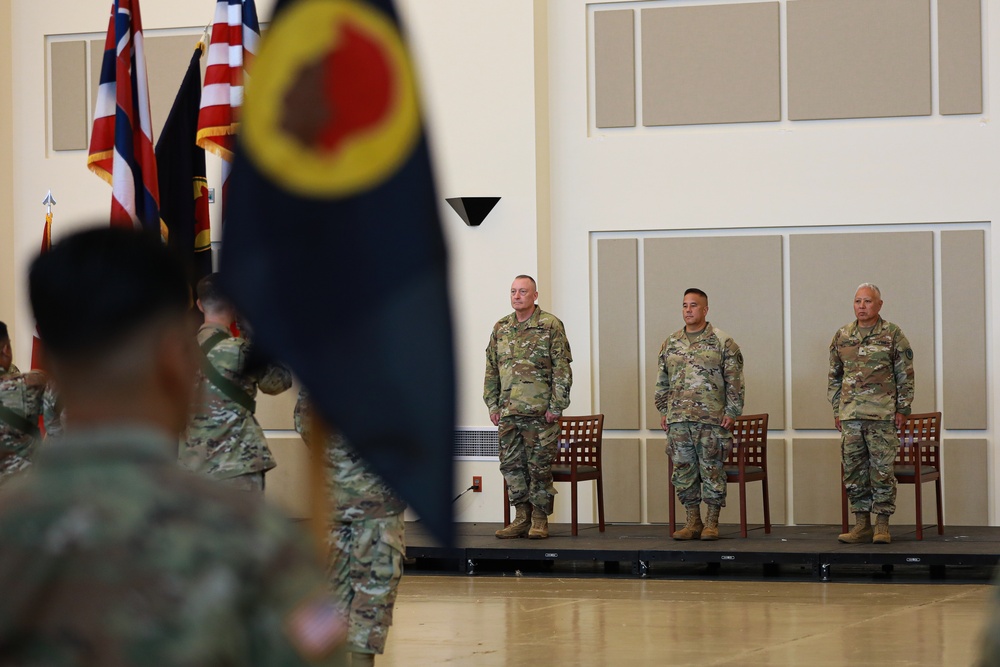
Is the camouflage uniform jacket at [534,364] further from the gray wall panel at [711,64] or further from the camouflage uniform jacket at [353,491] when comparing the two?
the camouflage uniform jacket at [353,491]

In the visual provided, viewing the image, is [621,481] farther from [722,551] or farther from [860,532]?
[860,532]

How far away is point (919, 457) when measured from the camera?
859cm

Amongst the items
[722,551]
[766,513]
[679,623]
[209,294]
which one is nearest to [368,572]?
[209,294]

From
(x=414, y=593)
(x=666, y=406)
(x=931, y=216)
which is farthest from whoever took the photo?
(x=931, y=216)

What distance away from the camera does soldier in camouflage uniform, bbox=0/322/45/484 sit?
5.59 m

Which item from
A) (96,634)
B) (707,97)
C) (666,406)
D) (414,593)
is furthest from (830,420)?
(96,634)

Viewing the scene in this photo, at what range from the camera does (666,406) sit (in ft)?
29.7

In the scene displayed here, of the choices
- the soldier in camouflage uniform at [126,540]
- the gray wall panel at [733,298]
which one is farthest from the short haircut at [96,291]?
the gray wall panel at [733,298]

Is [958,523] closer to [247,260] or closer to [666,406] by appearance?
[666,406]

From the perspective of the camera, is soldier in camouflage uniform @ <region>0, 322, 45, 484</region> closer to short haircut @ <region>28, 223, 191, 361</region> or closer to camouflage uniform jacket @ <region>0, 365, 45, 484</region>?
camouflage uniform jacket @ <region>0, 365, 45, 484</region>

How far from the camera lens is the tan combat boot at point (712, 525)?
8820 mm

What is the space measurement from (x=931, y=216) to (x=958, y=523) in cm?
225

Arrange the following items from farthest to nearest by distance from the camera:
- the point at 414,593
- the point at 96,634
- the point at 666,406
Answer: the point at 666,406 → the point at 414,593 → the point at 96,634

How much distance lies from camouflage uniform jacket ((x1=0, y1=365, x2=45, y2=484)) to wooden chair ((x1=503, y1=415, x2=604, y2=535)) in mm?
4226
